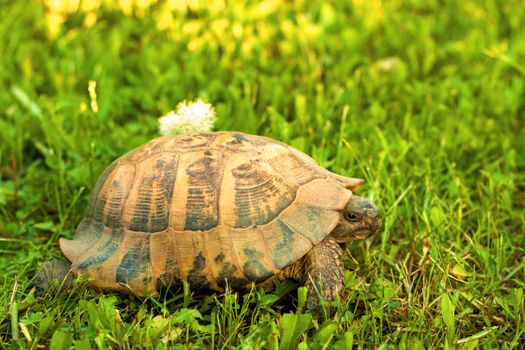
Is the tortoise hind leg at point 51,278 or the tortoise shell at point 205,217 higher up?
the tortoise shell at point 205,217

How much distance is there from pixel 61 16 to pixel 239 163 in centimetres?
338

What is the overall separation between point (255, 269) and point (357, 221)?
571 millimetres

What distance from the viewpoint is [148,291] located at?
271 centimetres

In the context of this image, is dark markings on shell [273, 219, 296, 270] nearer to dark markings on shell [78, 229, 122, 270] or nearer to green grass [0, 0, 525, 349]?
green grass [0, 0, 525, 349]

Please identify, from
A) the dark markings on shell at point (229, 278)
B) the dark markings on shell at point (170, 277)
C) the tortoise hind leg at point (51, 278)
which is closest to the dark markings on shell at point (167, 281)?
the dark markings on shell at point (170, 277)

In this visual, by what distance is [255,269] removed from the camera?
266 centimetres

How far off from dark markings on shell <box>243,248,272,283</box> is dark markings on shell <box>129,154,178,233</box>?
41cm

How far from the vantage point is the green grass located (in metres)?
2.63

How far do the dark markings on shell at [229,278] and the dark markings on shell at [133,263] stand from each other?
33 cm

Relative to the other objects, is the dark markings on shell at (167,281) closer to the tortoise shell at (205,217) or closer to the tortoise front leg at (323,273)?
Answer: the tortoise shell at (205,217)

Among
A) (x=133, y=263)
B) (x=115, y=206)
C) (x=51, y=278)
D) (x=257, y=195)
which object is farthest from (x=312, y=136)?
(x=51, y=278)

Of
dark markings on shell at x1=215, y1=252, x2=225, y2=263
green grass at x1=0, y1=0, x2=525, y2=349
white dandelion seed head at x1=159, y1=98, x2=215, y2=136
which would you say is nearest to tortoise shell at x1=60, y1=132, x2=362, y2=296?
dark markings on shell at x1=215, y1=252, x2=225, y2=263

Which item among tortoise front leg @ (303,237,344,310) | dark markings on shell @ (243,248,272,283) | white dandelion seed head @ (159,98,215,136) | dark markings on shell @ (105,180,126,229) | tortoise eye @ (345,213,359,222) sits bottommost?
tortoise front leg @ (303,237,344,310)

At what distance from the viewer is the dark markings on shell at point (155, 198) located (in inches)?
110
